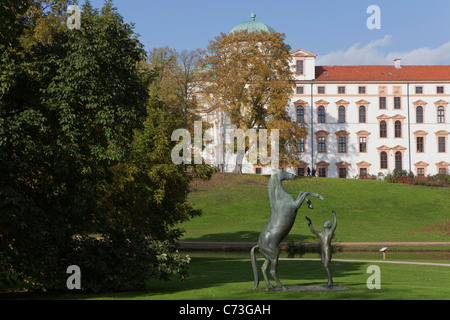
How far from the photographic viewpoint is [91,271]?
657 inches

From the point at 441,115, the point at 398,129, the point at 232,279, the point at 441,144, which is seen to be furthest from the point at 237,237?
the point at 441,115

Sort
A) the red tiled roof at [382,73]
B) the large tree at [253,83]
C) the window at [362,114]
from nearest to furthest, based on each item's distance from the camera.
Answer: the large tree at [253,83] → the window at [362,114] → the red tiled roof at [382,73]

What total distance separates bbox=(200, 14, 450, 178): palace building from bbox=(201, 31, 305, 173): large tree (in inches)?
627

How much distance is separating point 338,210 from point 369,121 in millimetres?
34989

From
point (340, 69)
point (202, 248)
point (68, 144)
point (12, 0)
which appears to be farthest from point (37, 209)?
point (340, 69)

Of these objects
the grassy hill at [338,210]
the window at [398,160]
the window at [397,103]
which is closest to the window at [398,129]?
the window at [397,103]

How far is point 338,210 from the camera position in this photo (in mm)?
50438

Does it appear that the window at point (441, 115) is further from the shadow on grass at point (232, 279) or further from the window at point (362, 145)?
the shadow on grass at point (232, 279)

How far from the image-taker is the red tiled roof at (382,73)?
8269cm

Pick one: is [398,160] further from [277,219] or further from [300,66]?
[277,219]

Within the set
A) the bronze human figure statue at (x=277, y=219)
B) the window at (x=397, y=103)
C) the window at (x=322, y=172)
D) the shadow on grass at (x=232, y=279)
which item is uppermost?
the window at (x=397, y=103)

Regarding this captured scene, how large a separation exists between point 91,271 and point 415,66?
260 feet

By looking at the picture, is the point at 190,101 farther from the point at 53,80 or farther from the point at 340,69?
the point at 53,80

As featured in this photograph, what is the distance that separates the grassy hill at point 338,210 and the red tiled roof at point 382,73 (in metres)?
24.6
